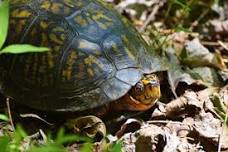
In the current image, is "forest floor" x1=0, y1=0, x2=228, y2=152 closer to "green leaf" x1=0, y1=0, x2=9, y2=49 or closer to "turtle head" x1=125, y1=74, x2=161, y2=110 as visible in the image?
"turtle head" x1=125, y1=74, x2=161, y2=110

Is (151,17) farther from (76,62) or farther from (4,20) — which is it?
(4,20)

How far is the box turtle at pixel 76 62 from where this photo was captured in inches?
114

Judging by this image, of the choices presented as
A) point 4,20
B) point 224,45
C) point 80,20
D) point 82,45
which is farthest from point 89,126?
point 224,45

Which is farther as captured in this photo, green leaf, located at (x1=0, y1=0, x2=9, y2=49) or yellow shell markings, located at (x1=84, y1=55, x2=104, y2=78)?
yellow shell markings, located at (x1=84, y1=55, x2=104, y2=78)

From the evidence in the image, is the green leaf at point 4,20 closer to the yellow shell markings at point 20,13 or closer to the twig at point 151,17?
the yellow shell markings at point 20,13

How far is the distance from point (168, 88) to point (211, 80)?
0.36 m

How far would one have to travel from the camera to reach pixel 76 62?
2896mm

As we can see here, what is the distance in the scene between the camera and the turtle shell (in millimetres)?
2891

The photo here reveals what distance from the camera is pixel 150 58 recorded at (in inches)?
124

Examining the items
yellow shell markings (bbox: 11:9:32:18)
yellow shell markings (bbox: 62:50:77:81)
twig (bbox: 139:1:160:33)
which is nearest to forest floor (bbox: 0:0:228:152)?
twig (bbox: 139:1:160:33)

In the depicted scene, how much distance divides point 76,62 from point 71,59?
3 centimetres

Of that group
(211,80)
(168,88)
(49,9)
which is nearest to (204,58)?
(211,80)

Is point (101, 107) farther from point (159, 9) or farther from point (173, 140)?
point (159, 9)

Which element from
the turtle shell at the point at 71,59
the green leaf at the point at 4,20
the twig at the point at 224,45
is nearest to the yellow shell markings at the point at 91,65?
the turtle shell at the point at 71,59
